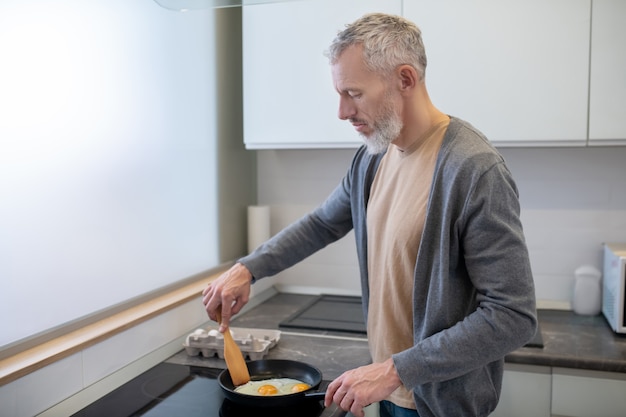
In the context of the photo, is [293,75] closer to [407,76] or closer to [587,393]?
[407,76]

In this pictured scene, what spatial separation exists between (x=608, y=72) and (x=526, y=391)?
0.96 m

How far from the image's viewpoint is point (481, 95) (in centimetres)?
195

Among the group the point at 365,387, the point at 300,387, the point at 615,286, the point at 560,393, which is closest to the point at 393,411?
the point at 300,387

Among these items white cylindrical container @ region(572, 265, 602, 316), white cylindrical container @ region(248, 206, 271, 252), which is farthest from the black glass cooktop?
white cylindrical container @ region(572, 265, 602, 316)

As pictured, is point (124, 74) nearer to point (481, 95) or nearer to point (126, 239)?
point (126, 239)

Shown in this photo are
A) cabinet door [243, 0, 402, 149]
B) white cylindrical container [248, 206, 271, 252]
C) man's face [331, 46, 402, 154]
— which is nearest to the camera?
A: man's face [331, 46, 402, 154]

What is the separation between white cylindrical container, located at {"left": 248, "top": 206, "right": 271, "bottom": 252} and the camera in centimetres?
244

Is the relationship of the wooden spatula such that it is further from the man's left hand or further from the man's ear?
the man's ear

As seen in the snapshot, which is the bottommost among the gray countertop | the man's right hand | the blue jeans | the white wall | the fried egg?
the blue jeans

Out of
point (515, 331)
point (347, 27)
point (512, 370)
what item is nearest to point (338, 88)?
point (347, 27)

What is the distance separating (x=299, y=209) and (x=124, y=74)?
1023 millimetres

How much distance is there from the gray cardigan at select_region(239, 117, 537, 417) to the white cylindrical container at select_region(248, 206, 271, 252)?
4.05 ft

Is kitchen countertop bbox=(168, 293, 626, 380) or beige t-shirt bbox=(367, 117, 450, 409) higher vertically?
Result: beige t-shirt bbox=(367, 117, 450, 409)

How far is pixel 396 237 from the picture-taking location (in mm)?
1326
